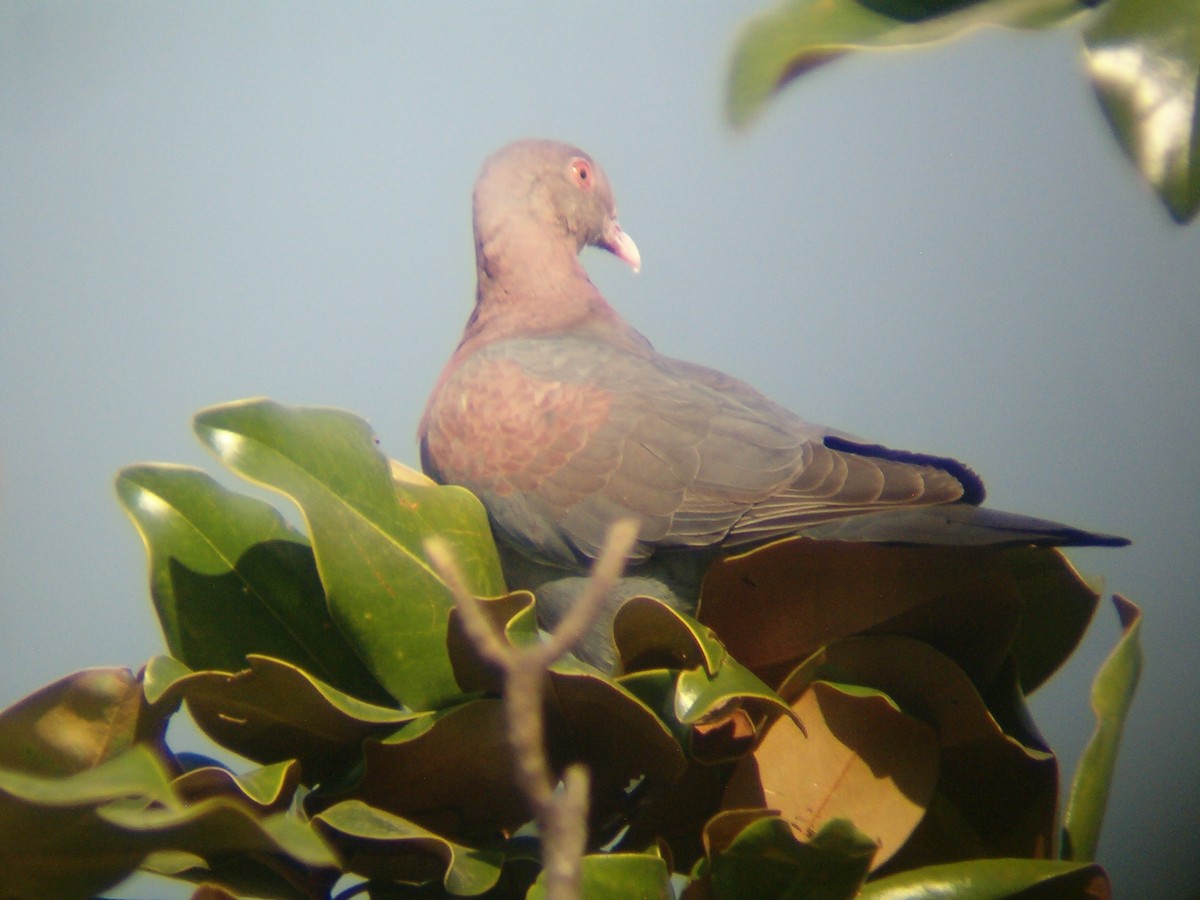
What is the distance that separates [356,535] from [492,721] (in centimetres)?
19

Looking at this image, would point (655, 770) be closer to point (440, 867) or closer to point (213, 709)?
point (440, 867)

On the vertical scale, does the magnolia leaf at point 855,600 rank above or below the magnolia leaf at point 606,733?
above

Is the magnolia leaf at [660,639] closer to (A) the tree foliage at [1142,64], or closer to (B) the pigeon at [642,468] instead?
(B) the pigeon at [642,468]

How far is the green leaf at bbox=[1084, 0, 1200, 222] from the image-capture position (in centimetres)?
52

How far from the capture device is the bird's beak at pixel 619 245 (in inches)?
64.6

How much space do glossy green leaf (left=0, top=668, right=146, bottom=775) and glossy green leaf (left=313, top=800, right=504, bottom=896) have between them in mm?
177

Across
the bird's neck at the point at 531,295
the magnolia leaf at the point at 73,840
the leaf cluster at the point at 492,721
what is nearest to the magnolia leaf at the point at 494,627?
the leaf cluster at the point at 492,721

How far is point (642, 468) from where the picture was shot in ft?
3.74

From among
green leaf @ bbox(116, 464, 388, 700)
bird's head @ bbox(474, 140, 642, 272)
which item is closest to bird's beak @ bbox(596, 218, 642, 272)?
bird's head @ bbox(474, 140, 642, 272)

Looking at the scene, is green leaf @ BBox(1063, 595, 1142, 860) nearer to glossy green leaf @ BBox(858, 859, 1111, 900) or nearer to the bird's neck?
glossy green leaf @ BBox(858, 859, 1111, 900)

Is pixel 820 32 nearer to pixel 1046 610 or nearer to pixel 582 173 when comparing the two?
pixel 1046 610

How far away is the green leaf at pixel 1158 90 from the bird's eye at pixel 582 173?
1.09 m

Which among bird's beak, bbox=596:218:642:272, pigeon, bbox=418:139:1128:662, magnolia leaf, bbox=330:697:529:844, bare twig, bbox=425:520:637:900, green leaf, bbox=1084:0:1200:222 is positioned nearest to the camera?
bare twig, bbox=425:520:637:900

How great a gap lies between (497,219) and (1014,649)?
970mm
